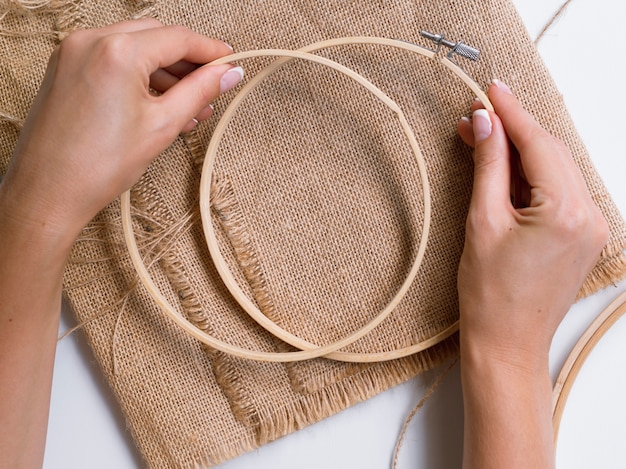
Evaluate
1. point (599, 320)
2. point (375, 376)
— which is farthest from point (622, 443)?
point (375, 376)

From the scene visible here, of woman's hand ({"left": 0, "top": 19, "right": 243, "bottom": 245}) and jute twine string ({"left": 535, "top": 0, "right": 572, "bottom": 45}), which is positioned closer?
woman's hand ({"left": 0, "top": 19, "right": 243, "bottom": 245})

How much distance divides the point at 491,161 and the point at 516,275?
187 mm

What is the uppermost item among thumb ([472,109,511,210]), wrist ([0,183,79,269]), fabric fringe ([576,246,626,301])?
thumb ([472,109,511,210])

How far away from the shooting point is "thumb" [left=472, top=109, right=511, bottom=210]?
100 cm

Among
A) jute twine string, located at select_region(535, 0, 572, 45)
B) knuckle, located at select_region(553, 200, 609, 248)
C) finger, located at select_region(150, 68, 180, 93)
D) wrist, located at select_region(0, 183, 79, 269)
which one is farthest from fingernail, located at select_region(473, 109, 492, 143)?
wrist, located at select_region(0, 183, 79, 269)

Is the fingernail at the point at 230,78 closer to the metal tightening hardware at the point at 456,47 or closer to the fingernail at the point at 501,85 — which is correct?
the metal tightening hardware at the point at 456,47

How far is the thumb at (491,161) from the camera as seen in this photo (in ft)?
3.29

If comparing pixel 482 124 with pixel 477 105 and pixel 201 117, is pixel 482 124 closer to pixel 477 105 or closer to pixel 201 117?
pixel 477 105

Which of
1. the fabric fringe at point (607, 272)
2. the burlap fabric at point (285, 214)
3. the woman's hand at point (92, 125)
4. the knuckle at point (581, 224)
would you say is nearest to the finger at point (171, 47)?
the woman's hand at point (92, 125)

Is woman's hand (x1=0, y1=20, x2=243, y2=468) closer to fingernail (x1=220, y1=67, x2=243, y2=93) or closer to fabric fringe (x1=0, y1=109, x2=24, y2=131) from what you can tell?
fingernail (x1=220, y1=67, x2=243, y2=93)

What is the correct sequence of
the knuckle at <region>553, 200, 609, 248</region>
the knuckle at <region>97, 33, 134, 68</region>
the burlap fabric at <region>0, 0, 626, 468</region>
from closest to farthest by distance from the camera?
1. the knuckle at <region>97, 33, 134, 68</region>
2. the knuckle at <region>553, 200, 609, 248</region>
3. the burlap fabric at <region>0, 0, 626, 468</region>

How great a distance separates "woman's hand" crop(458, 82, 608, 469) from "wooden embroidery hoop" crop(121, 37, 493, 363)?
2.7 inches

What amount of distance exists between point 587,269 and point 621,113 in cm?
34

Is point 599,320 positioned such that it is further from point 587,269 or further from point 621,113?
point 621,113
